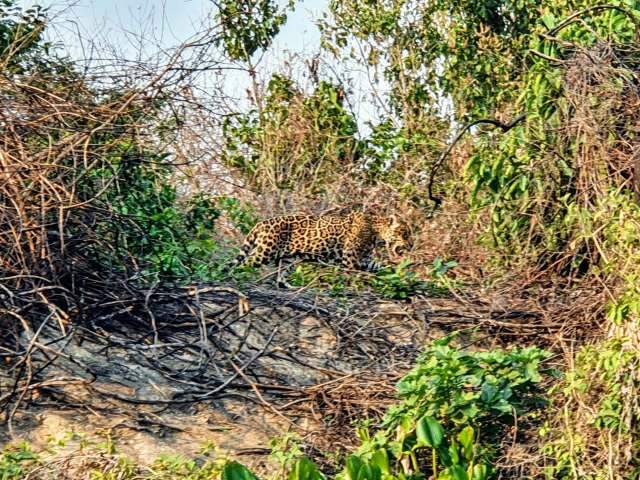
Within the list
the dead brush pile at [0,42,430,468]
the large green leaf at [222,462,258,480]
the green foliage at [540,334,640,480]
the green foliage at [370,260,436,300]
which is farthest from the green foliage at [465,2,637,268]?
the large green leaf at [222,462,258,480]

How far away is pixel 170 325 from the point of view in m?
7.53

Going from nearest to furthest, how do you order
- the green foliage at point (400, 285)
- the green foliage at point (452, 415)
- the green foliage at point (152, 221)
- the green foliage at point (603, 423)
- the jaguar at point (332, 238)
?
the green foliage at point (452, 415), the green foliage at point (603, 423), the green foliage at point (152, 221), the green foliage at point (400, 285), the jaguar at point (332, 238)

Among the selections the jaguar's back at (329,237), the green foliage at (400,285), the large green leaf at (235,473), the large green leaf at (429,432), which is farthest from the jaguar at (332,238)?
the large green leaf at (235,473)

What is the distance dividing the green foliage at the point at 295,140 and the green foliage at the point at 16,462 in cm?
693

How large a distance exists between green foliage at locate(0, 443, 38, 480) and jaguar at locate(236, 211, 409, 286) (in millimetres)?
5433

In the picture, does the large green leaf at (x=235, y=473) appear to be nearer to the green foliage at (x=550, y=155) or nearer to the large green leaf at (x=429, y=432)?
the large green leaf at (x=429, y=432)

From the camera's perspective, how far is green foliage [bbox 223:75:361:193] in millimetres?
12984

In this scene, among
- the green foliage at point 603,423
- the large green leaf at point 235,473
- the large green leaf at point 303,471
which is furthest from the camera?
the green foliage at point 603,423

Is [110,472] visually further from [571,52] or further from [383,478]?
[571,52]

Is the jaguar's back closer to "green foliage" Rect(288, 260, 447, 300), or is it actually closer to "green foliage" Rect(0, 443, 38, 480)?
"green foliage" Rect(288, 260, 447, 300)

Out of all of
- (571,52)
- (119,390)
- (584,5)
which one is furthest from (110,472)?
(584,5)

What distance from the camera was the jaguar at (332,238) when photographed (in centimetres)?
1150

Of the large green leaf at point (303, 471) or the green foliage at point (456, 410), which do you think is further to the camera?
the green foliage at point (456, 410)

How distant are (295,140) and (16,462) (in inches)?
303
